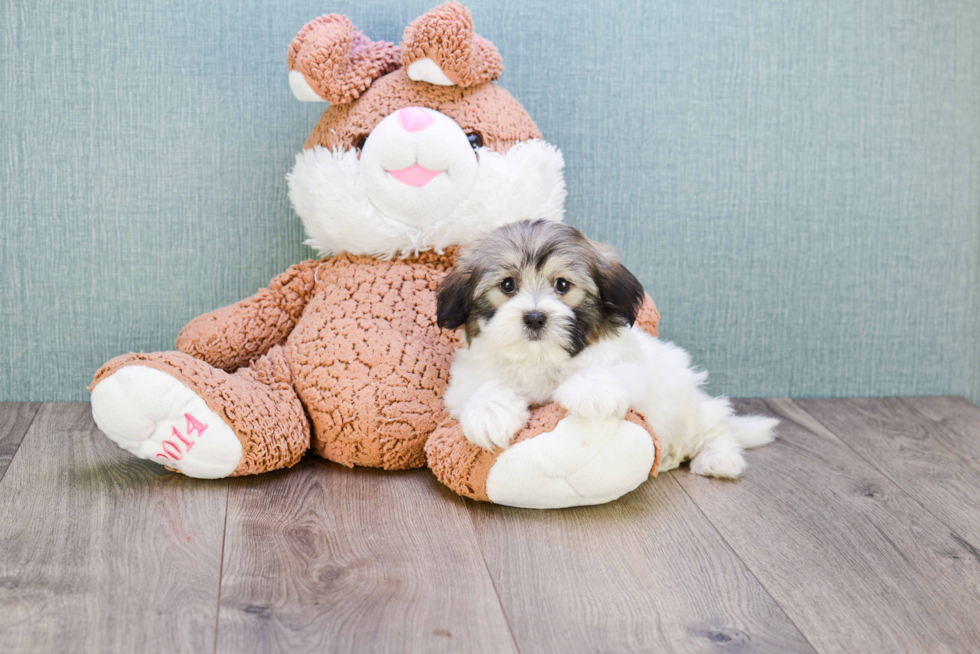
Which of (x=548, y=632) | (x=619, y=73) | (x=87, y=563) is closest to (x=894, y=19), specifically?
(x=619, y=73)

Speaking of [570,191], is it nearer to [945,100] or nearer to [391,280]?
[391,280]

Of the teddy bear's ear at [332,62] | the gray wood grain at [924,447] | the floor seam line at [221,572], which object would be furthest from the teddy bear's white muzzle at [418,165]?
the gray wood grain at [924,447]

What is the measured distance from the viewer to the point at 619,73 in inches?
91.3

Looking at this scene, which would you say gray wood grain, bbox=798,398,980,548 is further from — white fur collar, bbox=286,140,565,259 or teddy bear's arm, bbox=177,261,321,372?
teddy bear's arm, bbox=177,261,321,372

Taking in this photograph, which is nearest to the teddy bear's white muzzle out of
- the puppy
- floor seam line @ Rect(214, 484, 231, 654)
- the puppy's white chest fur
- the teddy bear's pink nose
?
the teddy bear's pink nose

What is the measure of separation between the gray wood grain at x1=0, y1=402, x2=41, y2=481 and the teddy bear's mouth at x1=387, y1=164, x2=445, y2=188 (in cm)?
104

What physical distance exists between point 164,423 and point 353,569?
0.52 m

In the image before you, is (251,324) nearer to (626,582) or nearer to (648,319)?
(648,319)

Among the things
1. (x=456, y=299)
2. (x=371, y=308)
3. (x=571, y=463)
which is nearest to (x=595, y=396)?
(x=571, y=463)

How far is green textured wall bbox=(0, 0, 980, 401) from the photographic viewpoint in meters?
2.21

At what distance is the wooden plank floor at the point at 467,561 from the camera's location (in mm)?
1273

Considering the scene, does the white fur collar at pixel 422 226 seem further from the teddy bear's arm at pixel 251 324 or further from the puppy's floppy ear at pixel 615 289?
the puppy's floppy ear at pixel 615 289

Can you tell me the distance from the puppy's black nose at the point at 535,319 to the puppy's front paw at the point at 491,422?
0.58 feet

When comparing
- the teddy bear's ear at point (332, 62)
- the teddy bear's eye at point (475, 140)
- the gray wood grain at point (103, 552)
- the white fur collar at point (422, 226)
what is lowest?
the gray wood grain at point (103, 552)
